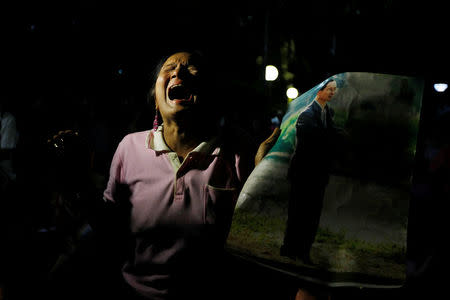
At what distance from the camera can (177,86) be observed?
4.73ft

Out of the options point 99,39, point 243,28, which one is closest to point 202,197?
point 99,39

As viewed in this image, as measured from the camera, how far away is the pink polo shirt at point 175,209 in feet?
4.52

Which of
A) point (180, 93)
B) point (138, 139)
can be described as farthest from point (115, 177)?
point (180, 93)

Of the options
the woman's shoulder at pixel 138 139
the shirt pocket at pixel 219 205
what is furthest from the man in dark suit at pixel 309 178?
the woman's shoulder at pixel 138 139

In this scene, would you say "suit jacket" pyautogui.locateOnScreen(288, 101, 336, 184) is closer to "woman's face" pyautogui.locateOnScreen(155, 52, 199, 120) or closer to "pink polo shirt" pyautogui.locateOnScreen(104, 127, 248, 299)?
"pink polo shirt" pyautogui.locateOnScreen(104, 127, 248, 299)

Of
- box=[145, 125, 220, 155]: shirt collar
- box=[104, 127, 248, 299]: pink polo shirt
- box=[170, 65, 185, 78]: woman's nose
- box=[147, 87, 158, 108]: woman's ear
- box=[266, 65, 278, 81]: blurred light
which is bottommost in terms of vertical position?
box=[104, 127, 248, 299]: pink polo shirt

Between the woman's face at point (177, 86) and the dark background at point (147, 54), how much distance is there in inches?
6.5

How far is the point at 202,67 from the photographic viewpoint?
1.51m

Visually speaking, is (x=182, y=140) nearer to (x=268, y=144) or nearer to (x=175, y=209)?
(x=175, y=209)

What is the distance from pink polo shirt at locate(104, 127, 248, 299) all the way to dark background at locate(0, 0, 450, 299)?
1.31 ft

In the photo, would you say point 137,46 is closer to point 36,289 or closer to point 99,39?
point 99,39

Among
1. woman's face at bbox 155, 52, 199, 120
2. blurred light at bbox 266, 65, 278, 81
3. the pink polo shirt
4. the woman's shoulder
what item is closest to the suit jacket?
the pink polo shirt

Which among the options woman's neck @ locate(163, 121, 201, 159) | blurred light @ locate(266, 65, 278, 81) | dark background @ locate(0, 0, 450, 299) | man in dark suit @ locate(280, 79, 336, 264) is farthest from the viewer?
blurred light @ locate(266, 65, 278, 81)

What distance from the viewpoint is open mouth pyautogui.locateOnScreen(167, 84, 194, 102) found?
1444mm
